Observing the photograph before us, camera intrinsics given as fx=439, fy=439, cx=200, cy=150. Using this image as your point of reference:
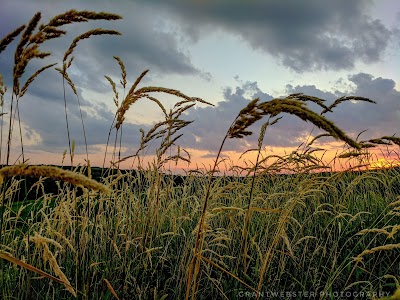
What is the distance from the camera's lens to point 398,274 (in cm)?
453

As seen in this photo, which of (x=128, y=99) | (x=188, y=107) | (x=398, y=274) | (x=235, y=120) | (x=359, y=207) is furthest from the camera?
(x=359, y=207)

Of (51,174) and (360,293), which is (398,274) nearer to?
(360,293)

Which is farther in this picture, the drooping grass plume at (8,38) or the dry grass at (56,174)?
the drooping grass plume at (8,38)

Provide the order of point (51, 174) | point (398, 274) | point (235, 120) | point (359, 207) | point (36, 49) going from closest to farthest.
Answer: point (51, 174)
point (235, 120)
point (36, 49)
point (398, 274)
point (359, 207)

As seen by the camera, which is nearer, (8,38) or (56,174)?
(56,174)

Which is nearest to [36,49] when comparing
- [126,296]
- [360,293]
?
[126,296]

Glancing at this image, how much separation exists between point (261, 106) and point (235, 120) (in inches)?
8.2

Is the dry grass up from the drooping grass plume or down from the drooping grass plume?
down

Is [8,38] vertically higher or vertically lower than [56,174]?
higher

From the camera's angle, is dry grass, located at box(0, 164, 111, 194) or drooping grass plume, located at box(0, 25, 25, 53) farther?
drooping grass plume, located at box(0, 25, 25, 53)

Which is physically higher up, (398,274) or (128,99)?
(128,99)

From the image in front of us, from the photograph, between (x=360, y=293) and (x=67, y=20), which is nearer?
(x=67, y=20)

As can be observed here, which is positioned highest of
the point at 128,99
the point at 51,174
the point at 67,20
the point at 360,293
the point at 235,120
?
the point at 67,20

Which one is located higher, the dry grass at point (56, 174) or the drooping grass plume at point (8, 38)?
the drooping grass plume at point (8, 38)
